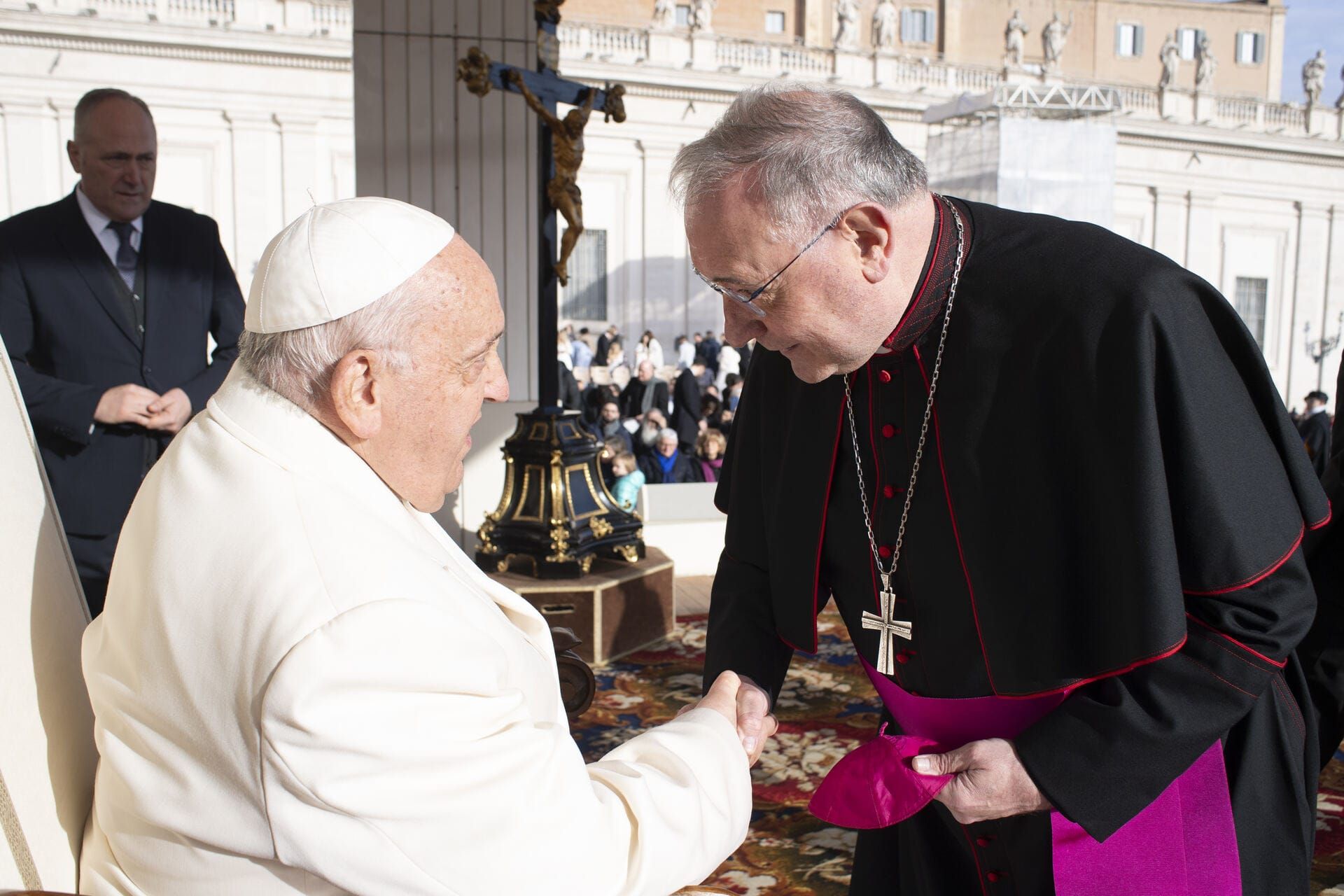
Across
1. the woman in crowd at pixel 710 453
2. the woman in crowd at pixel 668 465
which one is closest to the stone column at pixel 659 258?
the woman in crowd at pixel 668 465

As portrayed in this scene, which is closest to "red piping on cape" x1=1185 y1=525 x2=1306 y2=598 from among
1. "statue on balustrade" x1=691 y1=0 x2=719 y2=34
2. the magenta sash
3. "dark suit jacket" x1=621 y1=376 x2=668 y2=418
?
the magenta sash

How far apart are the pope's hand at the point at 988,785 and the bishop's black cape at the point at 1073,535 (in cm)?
3

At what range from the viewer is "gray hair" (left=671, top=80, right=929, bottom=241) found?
55.7 inches

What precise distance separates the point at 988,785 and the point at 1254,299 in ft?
98.4

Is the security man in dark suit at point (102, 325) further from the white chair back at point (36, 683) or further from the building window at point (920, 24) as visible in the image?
the building window at point (920, 24)

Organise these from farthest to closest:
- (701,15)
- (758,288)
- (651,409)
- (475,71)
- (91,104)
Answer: (701,15) → (651,409) → (475,71) → (91,104) → (758,288)

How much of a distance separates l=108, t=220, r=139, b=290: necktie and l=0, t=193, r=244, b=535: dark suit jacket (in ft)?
0.10

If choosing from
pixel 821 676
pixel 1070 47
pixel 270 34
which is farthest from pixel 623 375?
pixel 1070 47

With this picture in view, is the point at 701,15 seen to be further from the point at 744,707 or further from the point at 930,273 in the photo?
the point at 744,707

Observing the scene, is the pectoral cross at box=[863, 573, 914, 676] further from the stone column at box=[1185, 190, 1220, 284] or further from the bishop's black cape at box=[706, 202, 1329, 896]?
the stone column at box=[1185, 190, 1220, 284]

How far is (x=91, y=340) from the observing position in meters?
3.06

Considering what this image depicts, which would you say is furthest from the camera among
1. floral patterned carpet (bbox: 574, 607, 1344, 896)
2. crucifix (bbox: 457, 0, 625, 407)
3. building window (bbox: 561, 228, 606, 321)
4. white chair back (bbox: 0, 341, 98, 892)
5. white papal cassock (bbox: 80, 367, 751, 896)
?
building window (bbox: 561, 228, 606, 321)

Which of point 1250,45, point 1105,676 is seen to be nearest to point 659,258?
point 1105,676

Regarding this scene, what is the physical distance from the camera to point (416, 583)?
3.70ft
